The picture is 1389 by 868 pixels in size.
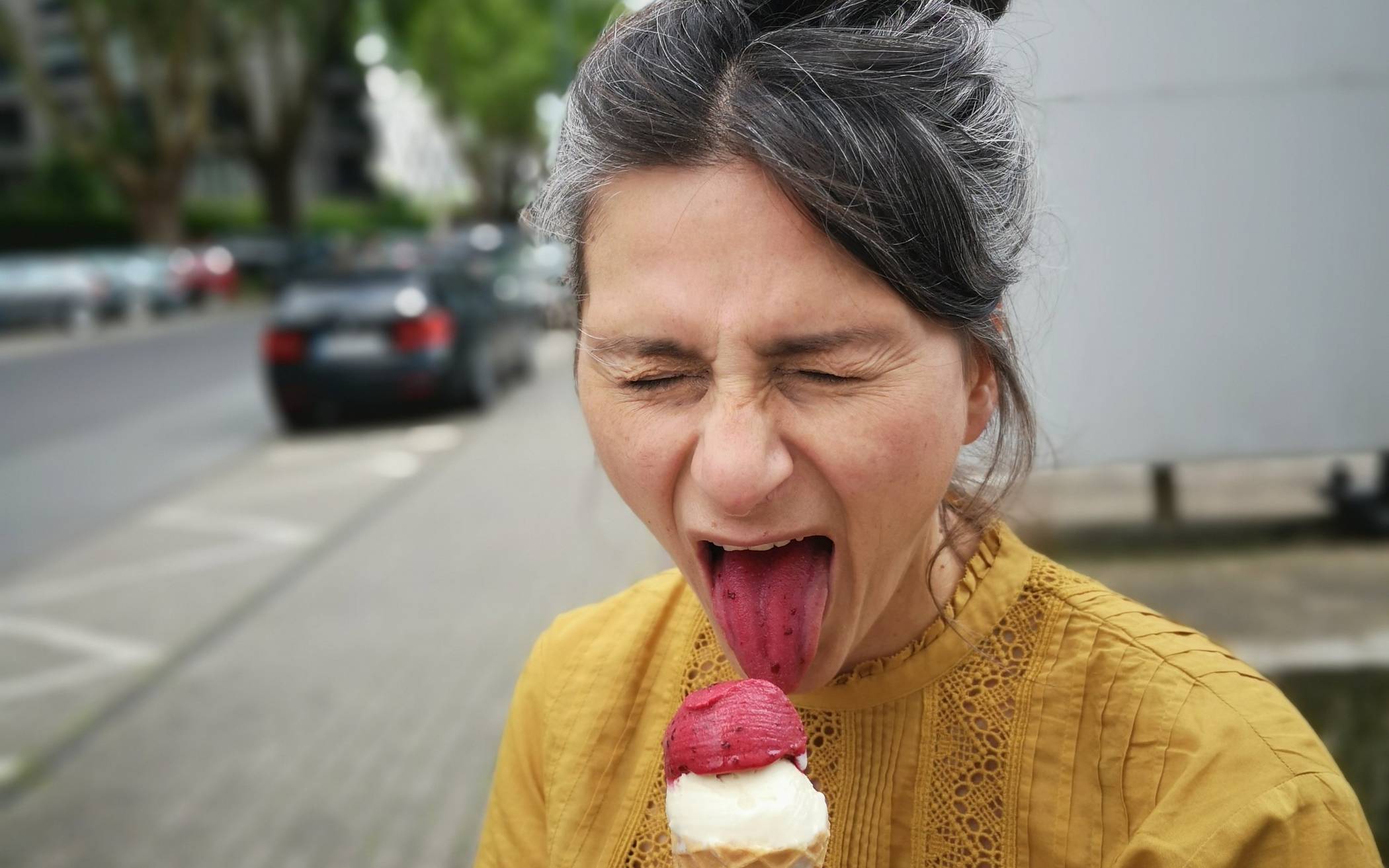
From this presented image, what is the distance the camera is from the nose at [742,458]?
1.27 meters

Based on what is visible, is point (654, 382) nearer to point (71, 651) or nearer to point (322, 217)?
point (71, 651)

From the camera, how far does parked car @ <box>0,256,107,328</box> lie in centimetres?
2575

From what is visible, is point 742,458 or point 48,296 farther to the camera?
point 48,296

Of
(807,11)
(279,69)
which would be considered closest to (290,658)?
(807,11)

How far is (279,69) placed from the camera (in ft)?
119

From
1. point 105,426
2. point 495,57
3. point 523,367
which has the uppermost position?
point 495,57

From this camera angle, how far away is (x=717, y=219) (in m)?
1.28

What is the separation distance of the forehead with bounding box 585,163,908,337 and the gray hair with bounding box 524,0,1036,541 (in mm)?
17

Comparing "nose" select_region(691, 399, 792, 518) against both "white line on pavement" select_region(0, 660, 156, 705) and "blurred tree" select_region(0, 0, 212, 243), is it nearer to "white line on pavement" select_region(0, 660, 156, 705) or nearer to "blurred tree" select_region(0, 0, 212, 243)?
"white line on pavement" select_region(0, 660, 156, 705)

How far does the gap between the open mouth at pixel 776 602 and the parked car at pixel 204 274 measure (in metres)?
32.4

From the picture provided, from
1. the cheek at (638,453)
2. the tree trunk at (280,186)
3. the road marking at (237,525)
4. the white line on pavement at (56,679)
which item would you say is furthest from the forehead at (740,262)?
the tree trunk at (280,186)

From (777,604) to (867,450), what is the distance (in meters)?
0.21

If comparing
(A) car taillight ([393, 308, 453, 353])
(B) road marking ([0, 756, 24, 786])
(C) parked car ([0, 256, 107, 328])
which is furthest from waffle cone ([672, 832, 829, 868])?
(C) parked car ([0, 256, 107, 328])

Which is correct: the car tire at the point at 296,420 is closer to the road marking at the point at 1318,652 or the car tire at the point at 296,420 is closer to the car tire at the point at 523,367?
the car tire at the point at 523,367
